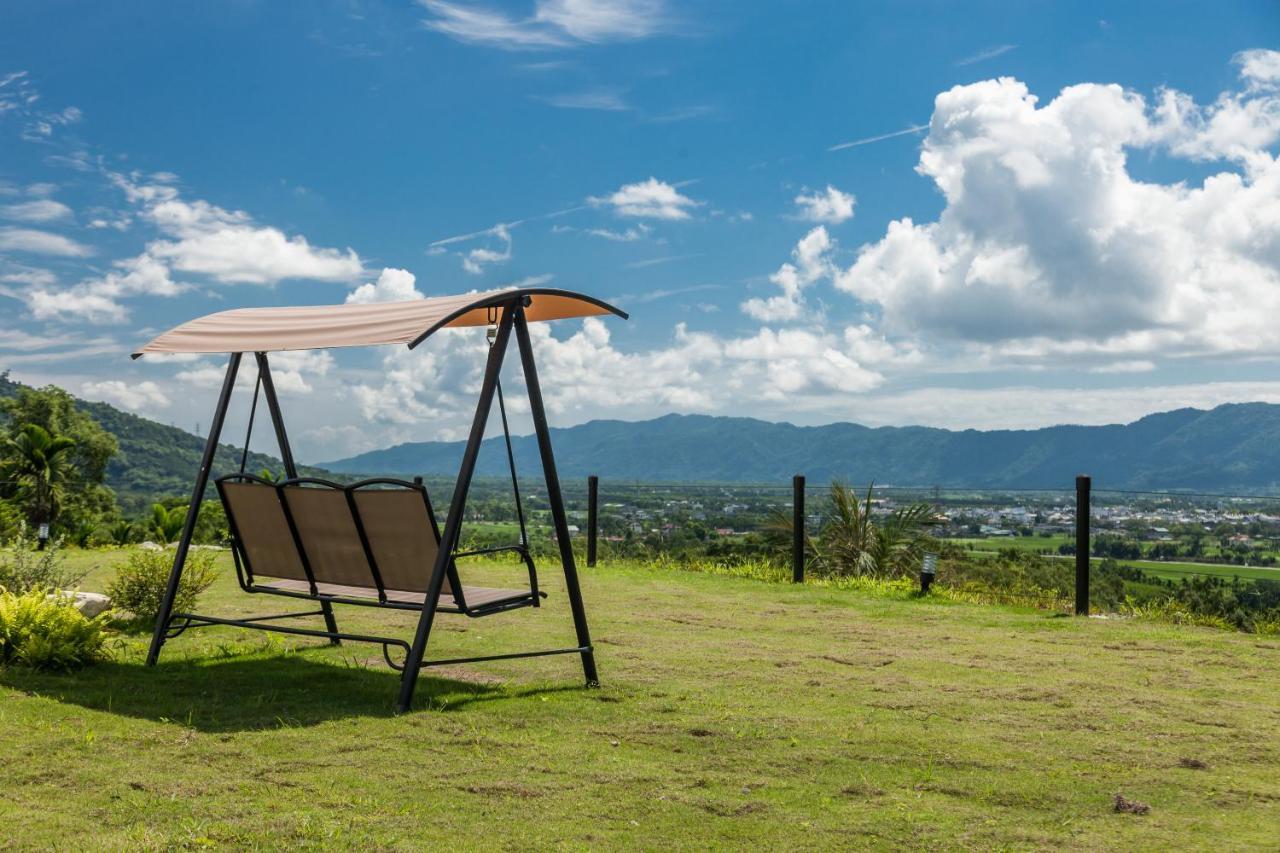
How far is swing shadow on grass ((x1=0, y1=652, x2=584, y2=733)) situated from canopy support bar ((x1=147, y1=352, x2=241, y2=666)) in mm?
174

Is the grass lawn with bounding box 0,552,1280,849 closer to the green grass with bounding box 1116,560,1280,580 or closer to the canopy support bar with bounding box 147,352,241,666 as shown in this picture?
the canopy support bar with bounding box 147,352,241,666

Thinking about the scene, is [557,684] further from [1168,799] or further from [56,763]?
[1168,799]

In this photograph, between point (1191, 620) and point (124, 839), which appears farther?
point (1191, 620)

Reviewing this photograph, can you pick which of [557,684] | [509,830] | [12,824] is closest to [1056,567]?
[557,684]

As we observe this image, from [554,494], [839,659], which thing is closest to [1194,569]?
[839,659]

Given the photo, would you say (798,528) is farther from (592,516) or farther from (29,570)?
(29,570)

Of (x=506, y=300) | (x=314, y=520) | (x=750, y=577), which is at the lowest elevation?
(x=750, y=577)

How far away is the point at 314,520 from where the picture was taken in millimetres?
5957

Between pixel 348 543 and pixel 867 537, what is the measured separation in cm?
921

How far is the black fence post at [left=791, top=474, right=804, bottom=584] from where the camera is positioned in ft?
40.9

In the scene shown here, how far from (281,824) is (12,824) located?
873 mm

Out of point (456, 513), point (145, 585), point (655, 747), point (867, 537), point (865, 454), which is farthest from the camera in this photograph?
point (865, 454)

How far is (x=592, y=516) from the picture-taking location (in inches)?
563

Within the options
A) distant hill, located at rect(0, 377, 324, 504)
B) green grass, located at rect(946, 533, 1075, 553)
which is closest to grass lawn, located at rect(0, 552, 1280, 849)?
green grass, located at rect(946, 533, 1075, 553)
